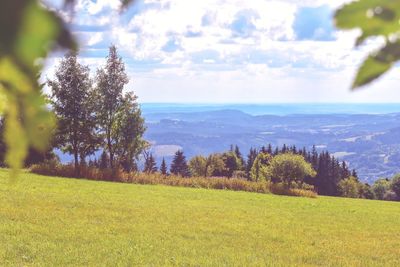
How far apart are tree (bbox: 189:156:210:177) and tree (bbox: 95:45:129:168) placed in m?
44.1

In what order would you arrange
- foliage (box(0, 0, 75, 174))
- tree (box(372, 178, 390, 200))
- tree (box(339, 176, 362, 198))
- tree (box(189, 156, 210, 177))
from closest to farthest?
foliage (box(0, 0, 75, 174)) → tree (box(339, 176, 362, 198)) → tree (box(189, 156, 210, 177)) → tree (box(372, 178, 390, 200))

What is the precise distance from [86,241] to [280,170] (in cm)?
3036

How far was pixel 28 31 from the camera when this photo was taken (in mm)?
387

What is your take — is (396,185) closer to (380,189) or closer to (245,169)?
(380,189)

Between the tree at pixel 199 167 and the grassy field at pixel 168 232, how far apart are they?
209 ft

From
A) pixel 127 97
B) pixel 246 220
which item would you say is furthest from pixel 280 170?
pixel 246 220

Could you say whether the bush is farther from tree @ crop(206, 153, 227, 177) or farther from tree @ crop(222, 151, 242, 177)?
tree @ crop(222, 151, 242, 177)

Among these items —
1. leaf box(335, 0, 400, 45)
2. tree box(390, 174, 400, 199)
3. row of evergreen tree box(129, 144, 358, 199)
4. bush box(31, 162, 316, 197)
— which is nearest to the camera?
leaf box(335, 0, 400, 45)

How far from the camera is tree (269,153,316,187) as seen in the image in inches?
1588

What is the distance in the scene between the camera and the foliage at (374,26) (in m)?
0.52

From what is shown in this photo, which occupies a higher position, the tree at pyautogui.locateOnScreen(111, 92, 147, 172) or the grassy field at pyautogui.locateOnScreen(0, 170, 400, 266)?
the tree at pyautogui.locateOnScreen(111, 92, 147, 172)

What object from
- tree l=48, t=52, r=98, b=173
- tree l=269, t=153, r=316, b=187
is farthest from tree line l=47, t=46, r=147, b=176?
tree l=269, t=153, r=316, b=187

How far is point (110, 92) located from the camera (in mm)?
42031

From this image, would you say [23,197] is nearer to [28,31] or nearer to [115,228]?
[115,228]
